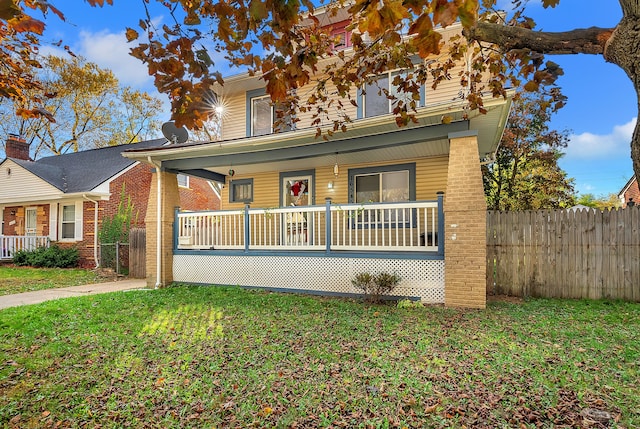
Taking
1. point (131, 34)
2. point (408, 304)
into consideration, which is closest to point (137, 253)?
point (408, 304)

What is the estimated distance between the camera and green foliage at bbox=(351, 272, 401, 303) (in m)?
6.92

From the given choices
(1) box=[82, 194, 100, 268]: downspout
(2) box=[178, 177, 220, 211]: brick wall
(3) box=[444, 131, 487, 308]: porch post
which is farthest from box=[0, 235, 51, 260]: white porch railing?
(3) box=[444, 131, 487, 308]: porch post

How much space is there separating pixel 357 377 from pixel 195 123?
3089 millimetres

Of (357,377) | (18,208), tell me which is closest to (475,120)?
(357,377)

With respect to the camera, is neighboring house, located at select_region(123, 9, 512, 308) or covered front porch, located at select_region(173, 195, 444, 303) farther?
covered front porch, located at select_region(173, 195, 444, 303)

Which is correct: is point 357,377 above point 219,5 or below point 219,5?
below

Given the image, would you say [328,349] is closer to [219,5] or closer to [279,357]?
[279,357]

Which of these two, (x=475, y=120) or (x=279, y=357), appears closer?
(x=279, y=357)

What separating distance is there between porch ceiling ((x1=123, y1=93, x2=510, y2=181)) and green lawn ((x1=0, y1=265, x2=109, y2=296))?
4928mm

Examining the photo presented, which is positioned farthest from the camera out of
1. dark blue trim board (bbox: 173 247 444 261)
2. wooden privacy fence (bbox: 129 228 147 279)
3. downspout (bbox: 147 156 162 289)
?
wooden privacy fence (bbox: 129 228 147 279)

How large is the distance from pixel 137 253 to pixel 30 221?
29.9 feet

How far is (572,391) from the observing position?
3217 millimetres

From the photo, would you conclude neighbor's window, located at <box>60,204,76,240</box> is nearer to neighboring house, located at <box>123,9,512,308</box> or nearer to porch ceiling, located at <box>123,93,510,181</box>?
Answer: neighboring house, located at <box>123,9,512,308</box>

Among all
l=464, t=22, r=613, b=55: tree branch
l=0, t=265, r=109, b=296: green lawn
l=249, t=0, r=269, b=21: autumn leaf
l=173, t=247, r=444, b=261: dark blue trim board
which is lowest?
l=0, t=265, r=109, b=296: green lawn
